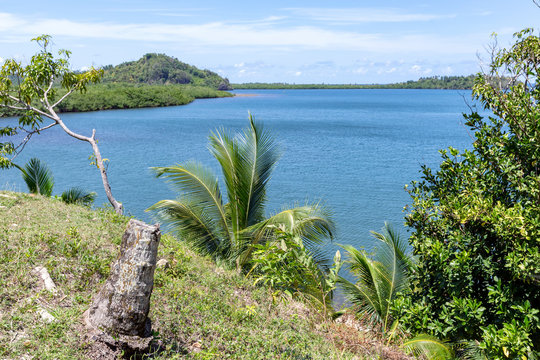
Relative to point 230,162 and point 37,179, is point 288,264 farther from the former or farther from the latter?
point 37,179

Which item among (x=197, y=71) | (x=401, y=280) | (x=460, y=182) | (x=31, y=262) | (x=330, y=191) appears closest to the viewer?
(x=31, y=262)

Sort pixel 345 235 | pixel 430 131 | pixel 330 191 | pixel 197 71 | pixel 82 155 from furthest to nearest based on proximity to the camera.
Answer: pixel 197 71 < pixel 430 131 < pixel 82 155 < pixel 330 191 < pixel 345 235

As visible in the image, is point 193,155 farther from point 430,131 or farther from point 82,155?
point 430,131

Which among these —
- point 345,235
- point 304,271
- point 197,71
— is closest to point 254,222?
point 304,271

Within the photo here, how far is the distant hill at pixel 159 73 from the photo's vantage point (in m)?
142

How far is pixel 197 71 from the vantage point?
546ft

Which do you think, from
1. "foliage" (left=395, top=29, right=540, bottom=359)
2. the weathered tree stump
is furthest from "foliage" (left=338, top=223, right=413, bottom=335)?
the weathered tree stump

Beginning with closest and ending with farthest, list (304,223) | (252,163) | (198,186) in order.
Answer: (304,223)
(252,163)
(198,186)

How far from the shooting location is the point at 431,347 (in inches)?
239

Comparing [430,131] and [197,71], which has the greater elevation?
[197,71]

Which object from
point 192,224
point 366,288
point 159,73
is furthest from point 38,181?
point 159,73

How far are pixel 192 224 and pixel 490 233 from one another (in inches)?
225

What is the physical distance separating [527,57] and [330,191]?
14723 mm

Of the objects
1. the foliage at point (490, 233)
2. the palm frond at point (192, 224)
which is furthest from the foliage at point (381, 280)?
the palm frond at point (192, 224)
